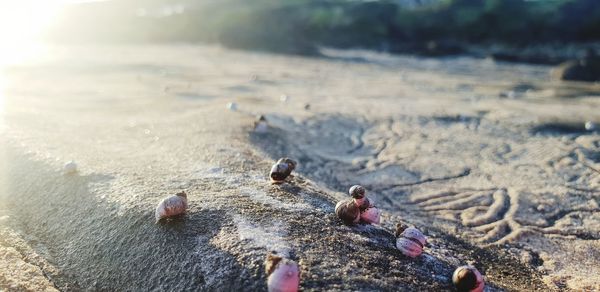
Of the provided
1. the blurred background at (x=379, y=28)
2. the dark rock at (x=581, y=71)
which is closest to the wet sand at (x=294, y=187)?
the dark rock at (x=581, y=71)

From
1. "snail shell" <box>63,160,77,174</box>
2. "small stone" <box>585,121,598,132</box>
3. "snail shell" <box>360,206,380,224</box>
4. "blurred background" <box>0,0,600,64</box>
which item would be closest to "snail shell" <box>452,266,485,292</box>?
"snail shell" <box>360,206,380,224</box>

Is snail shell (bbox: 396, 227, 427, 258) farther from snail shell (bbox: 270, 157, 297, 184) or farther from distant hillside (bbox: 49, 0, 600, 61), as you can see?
distant hillside (bbox: 49, 0, 600, 61)

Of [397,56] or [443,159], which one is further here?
[397,56]

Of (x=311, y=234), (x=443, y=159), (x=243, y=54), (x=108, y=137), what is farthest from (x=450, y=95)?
(x=243, y=54)

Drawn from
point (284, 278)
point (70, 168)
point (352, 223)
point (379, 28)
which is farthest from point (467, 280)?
point (379, 28)

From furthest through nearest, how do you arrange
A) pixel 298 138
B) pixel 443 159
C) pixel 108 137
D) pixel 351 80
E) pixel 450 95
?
1. pixel 351 80
2. pixel 450 95
3. pixel 298 138
4. pixel 443 159
5. pixel 108 137

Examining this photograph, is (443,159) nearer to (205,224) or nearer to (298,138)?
(298,138)
